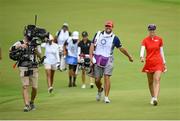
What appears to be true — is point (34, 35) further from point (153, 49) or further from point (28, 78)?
point (153, 49)

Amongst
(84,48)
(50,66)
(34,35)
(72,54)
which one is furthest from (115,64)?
(34,35)

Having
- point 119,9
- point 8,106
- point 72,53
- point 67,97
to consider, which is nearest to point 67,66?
point 72,53

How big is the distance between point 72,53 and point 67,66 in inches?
55.3

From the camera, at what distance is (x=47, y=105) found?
17625 mm

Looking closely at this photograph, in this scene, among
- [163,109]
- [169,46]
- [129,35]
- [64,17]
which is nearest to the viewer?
[163,109]

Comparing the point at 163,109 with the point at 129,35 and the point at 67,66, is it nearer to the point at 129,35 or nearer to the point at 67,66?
the point at 67,66

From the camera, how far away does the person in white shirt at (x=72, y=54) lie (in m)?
23.0

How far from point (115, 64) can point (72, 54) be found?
4.61 m

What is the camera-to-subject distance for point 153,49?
55.9ft

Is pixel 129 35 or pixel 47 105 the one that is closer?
pixel 47 105

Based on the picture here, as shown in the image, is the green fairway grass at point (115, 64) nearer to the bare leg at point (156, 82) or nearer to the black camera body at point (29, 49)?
the bare leg at point (156, 82)

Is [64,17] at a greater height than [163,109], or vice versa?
[64,17]

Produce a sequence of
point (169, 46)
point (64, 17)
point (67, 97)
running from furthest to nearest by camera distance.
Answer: point (64, 17)
point (169, 46)
point (67, 97)

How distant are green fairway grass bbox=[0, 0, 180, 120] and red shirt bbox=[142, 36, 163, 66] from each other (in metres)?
1.05
